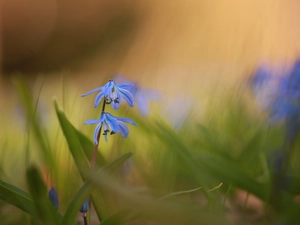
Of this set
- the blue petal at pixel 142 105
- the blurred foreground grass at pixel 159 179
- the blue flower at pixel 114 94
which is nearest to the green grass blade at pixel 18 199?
the blurred foreground grass at pixel 159 179

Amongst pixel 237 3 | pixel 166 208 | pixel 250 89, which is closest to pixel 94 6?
pixel 237 3

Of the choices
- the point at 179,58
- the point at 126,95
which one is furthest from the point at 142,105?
the point at 126,95

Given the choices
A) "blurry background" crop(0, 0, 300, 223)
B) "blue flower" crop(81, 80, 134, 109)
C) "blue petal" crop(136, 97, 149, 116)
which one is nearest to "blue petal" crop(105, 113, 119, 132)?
"blue flower" crop(81, 80, 134, 109)

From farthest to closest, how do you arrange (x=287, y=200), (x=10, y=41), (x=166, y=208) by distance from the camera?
(x=10, y=41)
(x=287, y=200)
(x=166, y=208)

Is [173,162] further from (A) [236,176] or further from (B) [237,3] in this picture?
(B) [237,3]

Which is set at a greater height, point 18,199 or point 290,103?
point 290,103

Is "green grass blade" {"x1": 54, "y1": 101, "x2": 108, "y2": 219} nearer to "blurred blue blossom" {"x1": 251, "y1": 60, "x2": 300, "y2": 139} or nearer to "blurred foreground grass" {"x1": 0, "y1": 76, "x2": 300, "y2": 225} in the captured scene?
"blurred foreground grass" {"x1": 0, "y1": 76, "x2": 300, "y2": 225}

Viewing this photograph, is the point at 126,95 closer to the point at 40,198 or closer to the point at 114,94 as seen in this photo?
the point at 114,94

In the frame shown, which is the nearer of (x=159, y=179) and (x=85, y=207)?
(x=85, y=207)

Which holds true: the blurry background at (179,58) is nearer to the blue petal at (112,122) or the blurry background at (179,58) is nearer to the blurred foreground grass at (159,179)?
the blurred foreground grass at (159,179)
